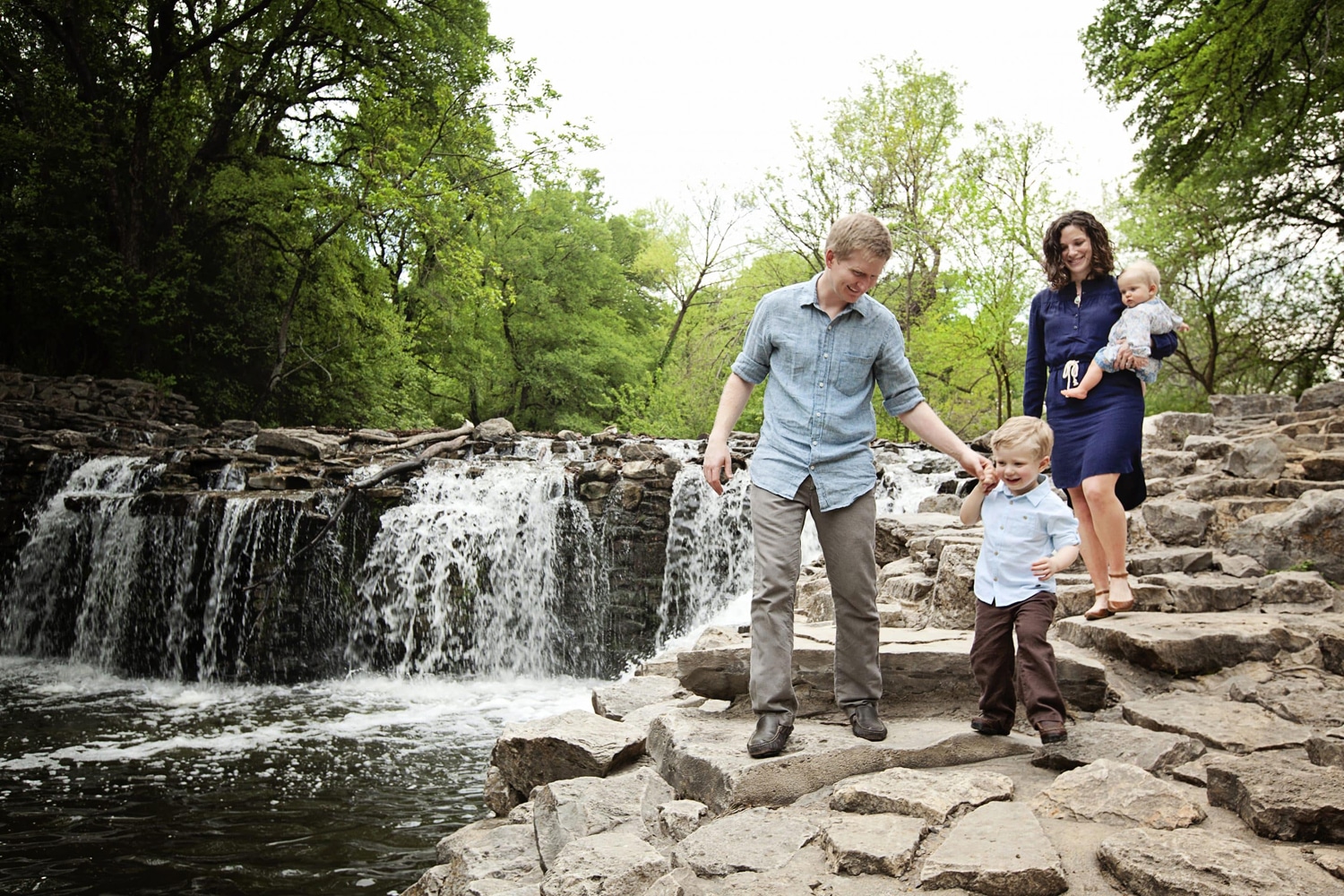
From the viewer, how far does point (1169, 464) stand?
30.5ft

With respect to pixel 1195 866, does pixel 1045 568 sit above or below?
above

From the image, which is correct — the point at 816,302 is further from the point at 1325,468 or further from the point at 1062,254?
the point at 1325,468

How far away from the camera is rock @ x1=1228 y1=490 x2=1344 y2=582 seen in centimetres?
564

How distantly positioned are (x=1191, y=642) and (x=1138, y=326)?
133 centimetres

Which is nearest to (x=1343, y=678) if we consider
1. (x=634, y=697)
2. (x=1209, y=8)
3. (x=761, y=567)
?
(x=761, y=567)

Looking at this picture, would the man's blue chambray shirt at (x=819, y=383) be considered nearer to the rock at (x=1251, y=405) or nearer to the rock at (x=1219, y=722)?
the rock at (x=1219, y=722)

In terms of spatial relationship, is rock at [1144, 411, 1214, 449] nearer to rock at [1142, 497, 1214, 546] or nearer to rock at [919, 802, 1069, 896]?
rock at [1142, 497, 1214, 546]

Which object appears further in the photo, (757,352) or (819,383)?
(757,352)

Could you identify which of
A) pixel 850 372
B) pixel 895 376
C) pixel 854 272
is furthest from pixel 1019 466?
pixel 854 272

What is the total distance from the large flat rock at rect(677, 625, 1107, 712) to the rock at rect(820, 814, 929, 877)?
984 millimetres

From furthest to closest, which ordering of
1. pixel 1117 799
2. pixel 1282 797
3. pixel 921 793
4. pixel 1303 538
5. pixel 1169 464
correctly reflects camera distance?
pixel 1169 464 → pixel 1303 538 → pixel 921 793 → pixel 1117 799 → pixel 1282 797

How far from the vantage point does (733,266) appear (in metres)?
31.6

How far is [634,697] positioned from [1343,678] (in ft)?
10.3

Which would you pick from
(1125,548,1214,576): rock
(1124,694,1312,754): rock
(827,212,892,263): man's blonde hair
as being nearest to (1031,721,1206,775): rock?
(1124,694,1312,754): rock
